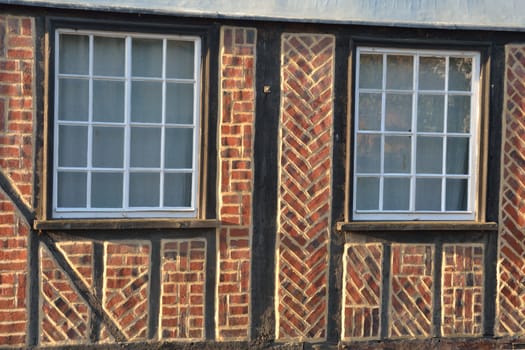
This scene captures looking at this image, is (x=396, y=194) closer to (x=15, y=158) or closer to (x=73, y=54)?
(x=73, y=54)

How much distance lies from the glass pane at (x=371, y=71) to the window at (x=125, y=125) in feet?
4.77

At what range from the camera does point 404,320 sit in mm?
6133

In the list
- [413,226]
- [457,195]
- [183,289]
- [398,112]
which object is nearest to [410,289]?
[413,226]

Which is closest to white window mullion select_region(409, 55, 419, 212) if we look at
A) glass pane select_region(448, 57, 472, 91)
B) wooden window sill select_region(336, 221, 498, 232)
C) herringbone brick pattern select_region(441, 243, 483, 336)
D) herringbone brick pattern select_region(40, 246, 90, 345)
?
wooden window sill select_region(336, 221, 498, 232)

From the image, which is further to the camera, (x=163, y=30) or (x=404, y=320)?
(x=404, y=320)

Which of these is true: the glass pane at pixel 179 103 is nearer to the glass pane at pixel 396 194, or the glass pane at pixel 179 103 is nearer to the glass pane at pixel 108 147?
the glass pane at pixel 108 147

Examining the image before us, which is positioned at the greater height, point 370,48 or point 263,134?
point 370,48

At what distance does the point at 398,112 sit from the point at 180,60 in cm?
198

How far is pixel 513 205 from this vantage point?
625 cm

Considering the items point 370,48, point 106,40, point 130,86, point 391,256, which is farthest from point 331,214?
point 106,40

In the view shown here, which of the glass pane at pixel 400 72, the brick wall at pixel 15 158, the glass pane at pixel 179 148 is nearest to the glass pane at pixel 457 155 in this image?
the glass pane at pixel 400 72

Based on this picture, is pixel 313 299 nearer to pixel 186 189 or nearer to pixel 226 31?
pixel 186 189

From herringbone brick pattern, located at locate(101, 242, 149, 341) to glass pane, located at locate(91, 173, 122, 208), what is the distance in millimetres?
354

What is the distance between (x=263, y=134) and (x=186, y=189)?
805 millimetres
